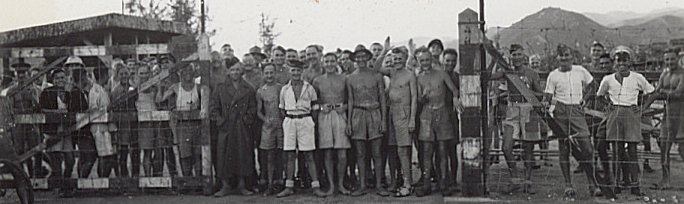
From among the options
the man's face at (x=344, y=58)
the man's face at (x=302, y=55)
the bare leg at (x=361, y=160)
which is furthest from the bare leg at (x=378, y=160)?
the man's face at (x=302, y=55)

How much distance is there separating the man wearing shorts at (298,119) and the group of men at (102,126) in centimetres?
103

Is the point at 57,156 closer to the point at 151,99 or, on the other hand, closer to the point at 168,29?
the point at 151,99

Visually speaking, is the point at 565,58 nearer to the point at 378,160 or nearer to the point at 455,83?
the point at 455,83

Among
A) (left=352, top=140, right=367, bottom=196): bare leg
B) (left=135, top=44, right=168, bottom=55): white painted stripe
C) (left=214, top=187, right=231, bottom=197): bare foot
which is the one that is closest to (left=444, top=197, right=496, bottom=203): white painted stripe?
(left=352, top=140, right=367, bottom=196): bare leg

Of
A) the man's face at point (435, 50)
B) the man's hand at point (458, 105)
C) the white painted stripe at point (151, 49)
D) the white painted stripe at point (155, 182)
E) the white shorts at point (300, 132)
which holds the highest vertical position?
the white painted stripe at point (151, 49)

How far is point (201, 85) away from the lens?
846cm

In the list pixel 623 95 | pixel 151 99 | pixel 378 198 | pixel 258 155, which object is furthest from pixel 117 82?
pixel 623 95

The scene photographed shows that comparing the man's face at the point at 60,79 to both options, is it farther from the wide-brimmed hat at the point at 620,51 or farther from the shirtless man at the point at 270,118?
the wide-brimmed hat at the point at 620,51

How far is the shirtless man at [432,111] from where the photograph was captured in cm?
805

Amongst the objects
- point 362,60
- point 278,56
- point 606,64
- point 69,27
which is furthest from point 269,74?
point 606,64

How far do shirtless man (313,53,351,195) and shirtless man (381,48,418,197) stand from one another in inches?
20.8

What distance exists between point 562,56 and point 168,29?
15.6 ft

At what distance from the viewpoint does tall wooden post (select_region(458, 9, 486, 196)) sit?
25.8 ft

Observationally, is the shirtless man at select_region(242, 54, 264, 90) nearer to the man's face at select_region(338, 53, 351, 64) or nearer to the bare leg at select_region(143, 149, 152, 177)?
the man's face at select_region(338, 53, 351, 64)
